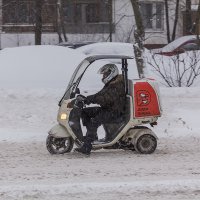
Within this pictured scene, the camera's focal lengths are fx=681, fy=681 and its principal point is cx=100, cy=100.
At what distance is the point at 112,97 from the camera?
955 centimetres

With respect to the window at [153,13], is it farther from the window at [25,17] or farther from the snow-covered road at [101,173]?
the snow-covered road at [101,173]

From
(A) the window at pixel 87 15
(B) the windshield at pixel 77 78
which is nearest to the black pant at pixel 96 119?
(B) the windshield at pixel 77 78

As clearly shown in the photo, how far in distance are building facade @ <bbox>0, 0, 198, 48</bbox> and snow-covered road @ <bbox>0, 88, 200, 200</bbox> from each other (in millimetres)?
21705

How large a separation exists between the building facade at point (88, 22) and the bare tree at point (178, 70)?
18105mm

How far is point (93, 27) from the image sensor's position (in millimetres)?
40250

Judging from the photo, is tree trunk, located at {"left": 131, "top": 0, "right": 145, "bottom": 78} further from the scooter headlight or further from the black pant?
the scooter headlight

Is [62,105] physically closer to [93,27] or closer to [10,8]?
[10,8]

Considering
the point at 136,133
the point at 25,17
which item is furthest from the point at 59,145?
the point at 25,17

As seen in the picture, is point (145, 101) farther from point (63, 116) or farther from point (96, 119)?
point (63, 116)

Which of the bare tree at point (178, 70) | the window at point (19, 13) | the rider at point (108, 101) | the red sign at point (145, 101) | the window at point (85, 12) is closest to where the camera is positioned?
the rider at point (108, 101)

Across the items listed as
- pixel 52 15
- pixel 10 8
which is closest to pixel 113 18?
pixel 52 15

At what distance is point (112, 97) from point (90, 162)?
3.40 ft

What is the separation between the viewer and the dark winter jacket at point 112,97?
9.51 metres

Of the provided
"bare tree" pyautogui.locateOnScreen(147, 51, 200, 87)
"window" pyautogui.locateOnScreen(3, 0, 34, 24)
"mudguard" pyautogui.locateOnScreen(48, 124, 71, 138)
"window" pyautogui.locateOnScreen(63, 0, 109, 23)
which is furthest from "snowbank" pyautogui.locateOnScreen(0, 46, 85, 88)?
"window" pyautogui.locateOnScreen(63, 0, 109, 23)
